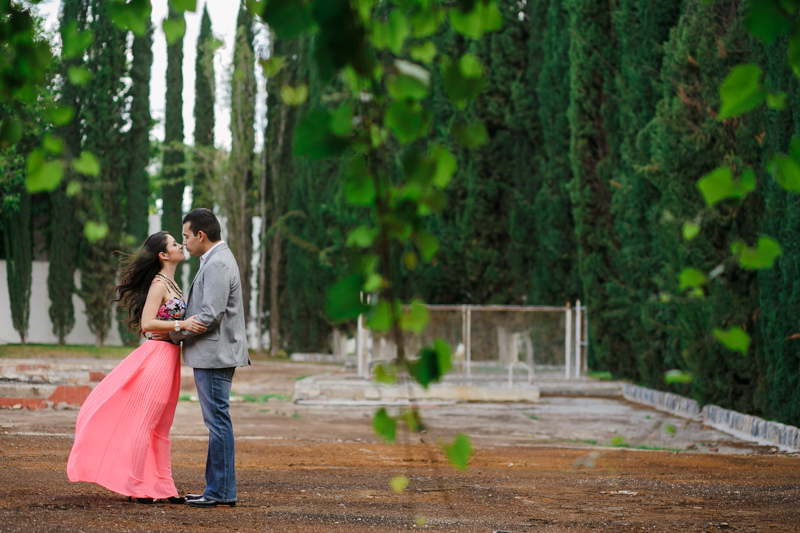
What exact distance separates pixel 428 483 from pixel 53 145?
4698 millimetres

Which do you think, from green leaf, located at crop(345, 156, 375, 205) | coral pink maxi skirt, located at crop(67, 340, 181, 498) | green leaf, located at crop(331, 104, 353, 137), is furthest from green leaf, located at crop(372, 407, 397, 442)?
coral pink maxi skirt, located at crop(67, 340, 181, 498)

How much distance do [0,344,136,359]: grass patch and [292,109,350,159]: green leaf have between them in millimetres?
20644

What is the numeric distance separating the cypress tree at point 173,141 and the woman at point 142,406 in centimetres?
2340

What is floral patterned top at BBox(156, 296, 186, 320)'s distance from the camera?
4789 millimetres

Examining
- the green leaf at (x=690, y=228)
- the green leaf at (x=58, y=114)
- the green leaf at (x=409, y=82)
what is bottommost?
the green leaf at (x=690, y=228)

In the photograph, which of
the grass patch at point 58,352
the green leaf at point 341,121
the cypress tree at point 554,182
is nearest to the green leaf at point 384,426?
the green leaf at point 341,121

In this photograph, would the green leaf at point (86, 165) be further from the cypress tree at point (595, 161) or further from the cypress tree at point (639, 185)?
the cypress tree at point (595, 161)

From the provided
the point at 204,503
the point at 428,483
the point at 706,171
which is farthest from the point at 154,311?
the point at 706,171

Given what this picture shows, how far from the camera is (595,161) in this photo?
16875mm

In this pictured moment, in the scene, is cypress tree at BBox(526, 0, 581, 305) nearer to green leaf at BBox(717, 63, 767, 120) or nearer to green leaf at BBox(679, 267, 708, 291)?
green leaf at BBox(679, 267, 708, 291)

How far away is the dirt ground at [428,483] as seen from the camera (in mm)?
4340

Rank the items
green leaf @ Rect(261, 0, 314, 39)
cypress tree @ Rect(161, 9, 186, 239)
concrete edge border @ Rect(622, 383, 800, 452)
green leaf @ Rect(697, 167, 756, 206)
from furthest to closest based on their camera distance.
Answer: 1. cypress tree @ Rect(161, 9, 186, 239)
2. concrete edge border @ Rect(622, 383, 800, 452)
3. green leaf @ Rect(697, 167, 756, 206)
4. green leaf @ Rect(261, 0, 314, 39)

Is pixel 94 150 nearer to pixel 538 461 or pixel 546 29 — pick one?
pixel 546 29

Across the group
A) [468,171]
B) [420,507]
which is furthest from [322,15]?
[468,171]
